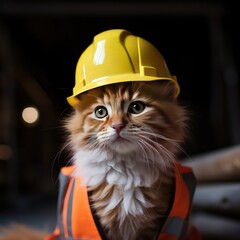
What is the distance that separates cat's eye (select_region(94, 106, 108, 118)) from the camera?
63 cm

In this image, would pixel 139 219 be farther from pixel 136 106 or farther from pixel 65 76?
pixel 65 76

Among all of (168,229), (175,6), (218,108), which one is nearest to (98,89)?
(168,229)

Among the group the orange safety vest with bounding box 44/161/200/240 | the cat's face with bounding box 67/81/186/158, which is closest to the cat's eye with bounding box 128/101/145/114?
the cat's face with bounding box 67/81/186/158

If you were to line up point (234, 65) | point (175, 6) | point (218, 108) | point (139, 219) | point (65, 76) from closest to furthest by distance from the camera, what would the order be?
point (139, 219)
point (65, 76)
point (175, 6)
point (234, 65)
point (218, 108)

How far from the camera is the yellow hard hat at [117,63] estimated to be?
0.60 meters

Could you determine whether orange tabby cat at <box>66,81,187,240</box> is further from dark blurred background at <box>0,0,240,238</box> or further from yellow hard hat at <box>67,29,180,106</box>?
dark blurred background at <box>0,0,240,238</box>

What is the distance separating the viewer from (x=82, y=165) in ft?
2.17

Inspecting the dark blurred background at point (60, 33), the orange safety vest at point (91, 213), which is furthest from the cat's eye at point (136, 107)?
the dark blurred background at point (60, 33)

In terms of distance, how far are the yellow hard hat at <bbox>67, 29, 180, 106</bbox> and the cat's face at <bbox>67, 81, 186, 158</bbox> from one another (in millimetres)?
26

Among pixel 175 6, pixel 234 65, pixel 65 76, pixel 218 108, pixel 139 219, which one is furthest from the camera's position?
pixel 218 108

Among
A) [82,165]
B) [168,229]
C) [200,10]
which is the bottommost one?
[168,229]

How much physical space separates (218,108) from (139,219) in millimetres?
2550

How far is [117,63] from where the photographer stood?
1.99 ft

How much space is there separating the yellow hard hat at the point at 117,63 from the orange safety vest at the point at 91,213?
0.19m
